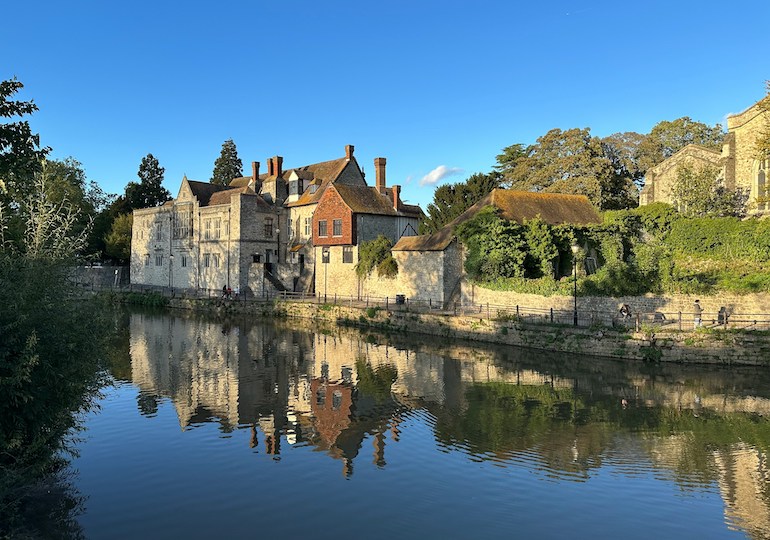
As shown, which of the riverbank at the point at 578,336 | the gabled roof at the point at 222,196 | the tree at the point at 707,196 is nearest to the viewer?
the riverbank at the point at 578,336

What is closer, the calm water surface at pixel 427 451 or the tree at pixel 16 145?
the calm water surface at pixel 427 451

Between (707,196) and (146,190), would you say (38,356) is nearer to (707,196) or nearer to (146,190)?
(707,196)

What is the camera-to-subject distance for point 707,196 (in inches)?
1457

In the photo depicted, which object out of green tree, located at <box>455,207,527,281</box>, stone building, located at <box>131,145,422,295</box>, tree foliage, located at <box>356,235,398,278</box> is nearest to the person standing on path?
green tree, located at <box>455,207,527,281</box>

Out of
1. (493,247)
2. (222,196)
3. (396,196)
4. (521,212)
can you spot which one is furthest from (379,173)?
(222,196)

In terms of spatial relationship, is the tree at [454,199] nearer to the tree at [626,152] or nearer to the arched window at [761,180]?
the tree at [626,152]

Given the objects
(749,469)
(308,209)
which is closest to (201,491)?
(749,469)

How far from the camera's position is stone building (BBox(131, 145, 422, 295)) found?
149ft

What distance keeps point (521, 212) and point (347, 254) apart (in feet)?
47.2

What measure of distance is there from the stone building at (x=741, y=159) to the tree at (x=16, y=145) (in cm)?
3709

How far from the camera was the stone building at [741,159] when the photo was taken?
118 ft

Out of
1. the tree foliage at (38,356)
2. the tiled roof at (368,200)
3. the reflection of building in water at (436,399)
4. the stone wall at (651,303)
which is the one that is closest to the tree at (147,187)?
the tiled roof at (368,200)

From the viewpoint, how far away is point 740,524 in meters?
9.96

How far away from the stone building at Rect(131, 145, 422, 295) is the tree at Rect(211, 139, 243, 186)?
19013 millimetres
